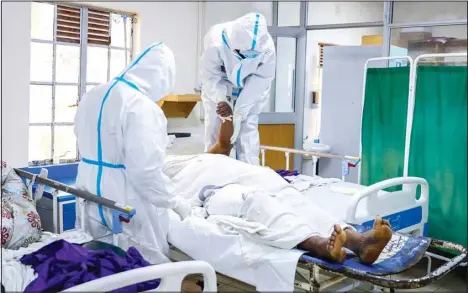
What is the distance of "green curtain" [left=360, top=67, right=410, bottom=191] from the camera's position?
2172 mm

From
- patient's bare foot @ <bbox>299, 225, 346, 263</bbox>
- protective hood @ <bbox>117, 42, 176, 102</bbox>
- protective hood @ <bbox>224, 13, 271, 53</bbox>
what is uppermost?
protective hood @ <bbox>224, 13, 271, 53</bbox>

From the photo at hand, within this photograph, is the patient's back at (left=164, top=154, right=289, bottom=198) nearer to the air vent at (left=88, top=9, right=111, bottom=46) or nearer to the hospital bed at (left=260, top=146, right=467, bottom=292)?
the hospital bed at (left=260, top=146, right=467, bottom=292)

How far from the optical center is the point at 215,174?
2865 mm

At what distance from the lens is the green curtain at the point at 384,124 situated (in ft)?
7.13

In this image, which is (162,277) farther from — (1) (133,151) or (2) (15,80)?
(2) (15,80)

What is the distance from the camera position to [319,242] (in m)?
2.08

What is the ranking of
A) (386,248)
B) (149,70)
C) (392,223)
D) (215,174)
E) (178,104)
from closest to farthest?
(386,248) → (149,70) → (392,223) → (215,174) → (178,104)

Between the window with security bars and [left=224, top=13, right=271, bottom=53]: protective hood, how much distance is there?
5.02 ft

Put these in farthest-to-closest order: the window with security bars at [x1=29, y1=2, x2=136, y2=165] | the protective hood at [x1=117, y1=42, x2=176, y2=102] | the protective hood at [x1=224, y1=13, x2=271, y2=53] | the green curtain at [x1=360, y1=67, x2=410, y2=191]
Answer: the window with security bars at [x1=29, y1=2, x2=136, y2=165]
the protective hood at [x1=224, y1=13, x2=271, y2=53]
the protective hood at [x1=117, y1=42, x2=176, y2=102]
the green curtain at [x1=360, y1=67, x2=410, y2=191]

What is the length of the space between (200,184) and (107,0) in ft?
7.31

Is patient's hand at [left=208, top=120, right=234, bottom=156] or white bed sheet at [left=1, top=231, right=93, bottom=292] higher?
patient's hand at [left=208, top=120, right=234, bottom=156]

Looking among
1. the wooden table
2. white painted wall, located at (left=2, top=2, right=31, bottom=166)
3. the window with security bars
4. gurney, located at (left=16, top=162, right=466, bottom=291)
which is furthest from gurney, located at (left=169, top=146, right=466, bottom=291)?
the window with security bars

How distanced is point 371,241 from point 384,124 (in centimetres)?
66

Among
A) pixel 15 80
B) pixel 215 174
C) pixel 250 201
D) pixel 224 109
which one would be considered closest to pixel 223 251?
pixel 250 201
